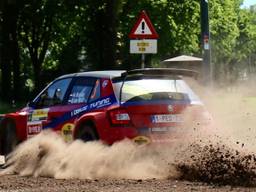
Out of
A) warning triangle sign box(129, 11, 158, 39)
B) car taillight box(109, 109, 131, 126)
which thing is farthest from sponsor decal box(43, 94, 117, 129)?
warning triangle sign box(129, 11, 158, 39)

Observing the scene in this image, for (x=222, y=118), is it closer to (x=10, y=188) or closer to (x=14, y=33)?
(x=10, y=188)

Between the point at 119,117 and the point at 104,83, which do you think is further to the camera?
the point at 104,83

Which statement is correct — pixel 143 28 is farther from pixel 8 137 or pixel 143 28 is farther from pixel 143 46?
pixel 8 137

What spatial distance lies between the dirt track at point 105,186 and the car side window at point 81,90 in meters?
1.61

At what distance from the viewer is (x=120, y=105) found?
30.2 ft

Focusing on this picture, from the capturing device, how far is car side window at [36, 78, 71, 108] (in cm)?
1056

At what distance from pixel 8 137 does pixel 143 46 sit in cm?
396

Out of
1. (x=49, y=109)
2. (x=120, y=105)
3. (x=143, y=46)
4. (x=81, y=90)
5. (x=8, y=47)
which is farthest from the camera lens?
(x=8, y=47)

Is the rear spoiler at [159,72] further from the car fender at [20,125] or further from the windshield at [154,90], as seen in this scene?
the car fender at [20,125]

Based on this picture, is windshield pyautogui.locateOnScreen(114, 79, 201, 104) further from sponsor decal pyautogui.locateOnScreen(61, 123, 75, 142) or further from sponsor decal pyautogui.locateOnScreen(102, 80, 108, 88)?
Result: sponsor decal pyautogui.locateOnScreen(61, 123, 75, 142)

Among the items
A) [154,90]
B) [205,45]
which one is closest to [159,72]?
[154,90]

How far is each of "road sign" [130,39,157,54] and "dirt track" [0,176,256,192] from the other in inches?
224

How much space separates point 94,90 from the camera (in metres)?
9.80

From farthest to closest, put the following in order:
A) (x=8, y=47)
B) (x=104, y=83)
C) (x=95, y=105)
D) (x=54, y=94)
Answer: (x=8, y=47) → (x=54, y=94) → (x=104, y=83) → (x=95, y=105)
